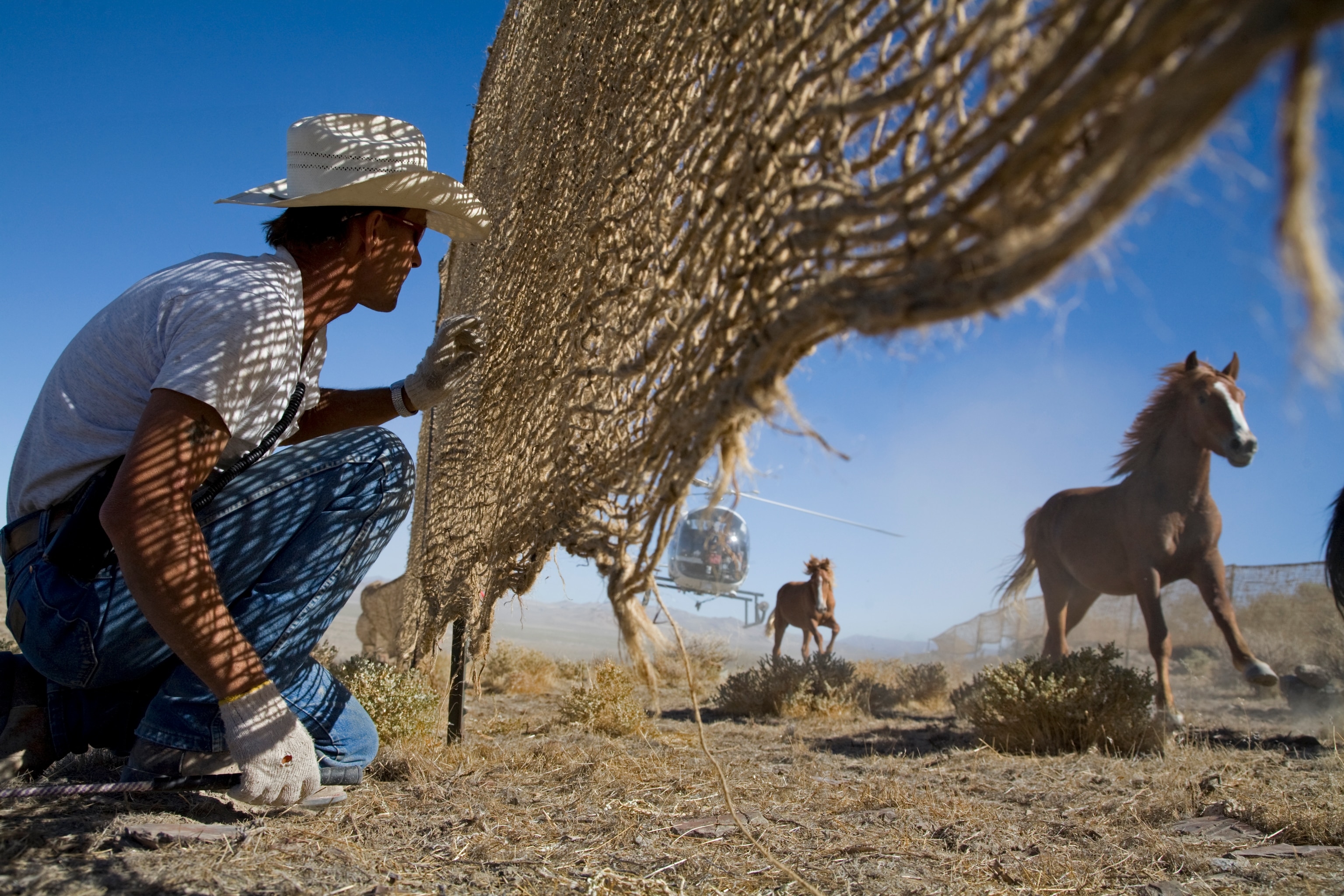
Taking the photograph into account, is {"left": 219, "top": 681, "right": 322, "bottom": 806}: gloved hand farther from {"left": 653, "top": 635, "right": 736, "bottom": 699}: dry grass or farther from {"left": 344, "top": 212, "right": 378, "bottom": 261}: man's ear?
{"left": 653, "top": 635, "right": 736, "bottom": 699}: dry grass

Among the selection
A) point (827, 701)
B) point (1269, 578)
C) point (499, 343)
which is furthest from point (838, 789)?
point (1269, 578)

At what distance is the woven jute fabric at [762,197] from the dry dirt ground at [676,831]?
20.7 inches

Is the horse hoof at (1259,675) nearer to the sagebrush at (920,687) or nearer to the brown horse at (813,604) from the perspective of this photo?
the sagebrush at (920,687)

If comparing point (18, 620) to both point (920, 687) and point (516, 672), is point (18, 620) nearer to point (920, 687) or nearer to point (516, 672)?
point (516, 672)

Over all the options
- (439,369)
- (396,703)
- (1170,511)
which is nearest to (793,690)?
(1170,511)

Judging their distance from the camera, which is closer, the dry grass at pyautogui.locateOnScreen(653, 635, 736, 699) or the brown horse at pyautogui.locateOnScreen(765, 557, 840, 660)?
the dry grass at pyautogui.locateOnScreen(653, 635, 736, 699)

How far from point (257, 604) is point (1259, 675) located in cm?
573

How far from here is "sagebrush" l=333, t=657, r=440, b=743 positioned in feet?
9.43

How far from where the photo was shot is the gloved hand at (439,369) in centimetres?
252

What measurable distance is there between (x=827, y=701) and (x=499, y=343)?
4.26m

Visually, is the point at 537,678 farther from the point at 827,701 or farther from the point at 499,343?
the point at 499,343

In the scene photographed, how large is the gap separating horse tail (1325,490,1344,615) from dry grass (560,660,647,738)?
162 inches

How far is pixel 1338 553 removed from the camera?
443 centimetres

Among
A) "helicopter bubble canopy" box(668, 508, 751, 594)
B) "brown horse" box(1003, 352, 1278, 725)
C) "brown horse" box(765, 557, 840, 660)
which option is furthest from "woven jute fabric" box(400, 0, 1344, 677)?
"helicopter bubble canopy" box(668, 508, 751, 594)
